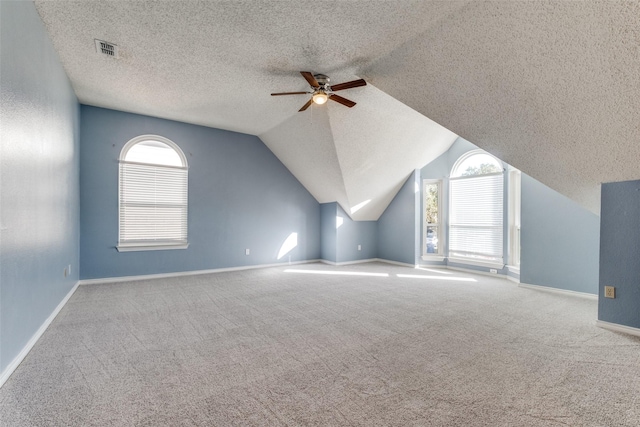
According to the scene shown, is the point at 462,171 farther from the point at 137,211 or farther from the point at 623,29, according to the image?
the point at 137,211

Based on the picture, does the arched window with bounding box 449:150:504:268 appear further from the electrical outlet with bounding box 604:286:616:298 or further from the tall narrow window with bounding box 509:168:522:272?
the electrical outlet with bounding box 604:286:616:298

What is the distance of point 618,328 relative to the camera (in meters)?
2.94

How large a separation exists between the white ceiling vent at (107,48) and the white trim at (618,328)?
5.88 metres

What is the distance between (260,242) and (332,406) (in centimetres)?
479

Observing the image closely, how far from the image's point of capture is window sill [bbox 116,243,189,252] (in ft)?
15.9

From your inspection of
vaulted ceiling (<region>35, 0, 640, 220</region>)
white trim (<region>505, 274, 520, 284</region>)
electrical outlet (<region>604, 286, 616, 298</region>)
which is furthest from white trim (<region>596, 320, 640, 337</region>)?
white trim (<region>505, 274, 520, 284</region>)

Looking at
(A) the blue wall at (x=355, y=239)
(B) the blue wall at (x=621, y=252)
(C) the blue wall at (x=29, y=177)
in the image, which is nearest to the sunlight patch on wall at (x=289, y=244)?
(A) the blue wall at (x=355, y=239)

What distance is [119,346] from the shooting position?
2490mm

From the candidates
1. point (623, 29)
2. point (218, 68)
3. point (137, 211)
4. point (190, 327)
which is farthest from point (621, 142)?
point (137, 211)

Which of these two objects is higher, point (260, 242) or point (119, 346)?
point (260, 242)

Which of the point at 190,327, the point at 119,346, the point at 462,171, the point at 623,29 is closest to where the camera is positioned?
the point at 623,29

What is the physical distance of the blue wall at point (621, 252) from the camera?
290 cm

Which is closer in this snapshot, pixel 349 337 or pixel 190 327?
pixel 349 337

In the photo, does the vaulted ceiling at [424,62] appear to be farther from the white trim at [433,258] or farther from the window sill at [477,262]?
the white trim at [433,258]
